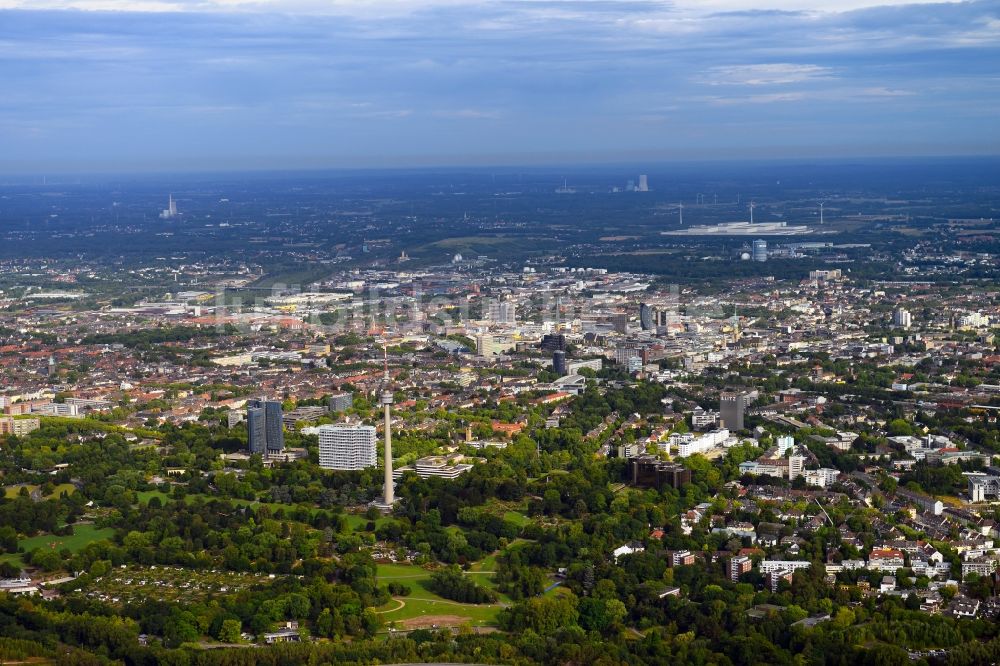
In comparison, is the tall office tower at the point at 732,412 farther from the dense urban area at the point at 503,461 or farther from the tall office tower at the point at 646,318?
the tall office tower at the point at 646,318

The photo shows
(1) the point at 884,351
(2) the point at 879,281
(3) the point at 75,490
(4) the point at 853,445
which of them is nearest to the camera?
(3) the point at 75,490

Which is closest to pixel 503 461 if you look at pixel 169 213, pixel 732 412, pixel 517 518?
pixel 517 518

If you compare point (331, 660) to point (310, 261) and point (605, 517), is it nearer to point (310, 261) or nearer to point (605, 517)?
point (605, 517)

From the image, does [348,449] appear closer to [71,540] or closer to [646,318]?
[71,540]

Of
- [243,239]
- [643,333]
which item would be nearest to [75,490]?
[643,333]

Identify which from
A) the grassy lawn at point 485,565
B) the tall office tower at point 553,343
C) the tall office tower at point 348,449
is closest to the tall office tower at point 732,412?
the tall office tower at point 348,449

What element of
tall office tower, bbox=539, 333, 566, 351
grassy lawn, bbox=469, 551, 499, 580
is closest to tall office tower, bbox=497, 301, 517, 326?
tall office tower, bbox=539, 333, 566, 351
